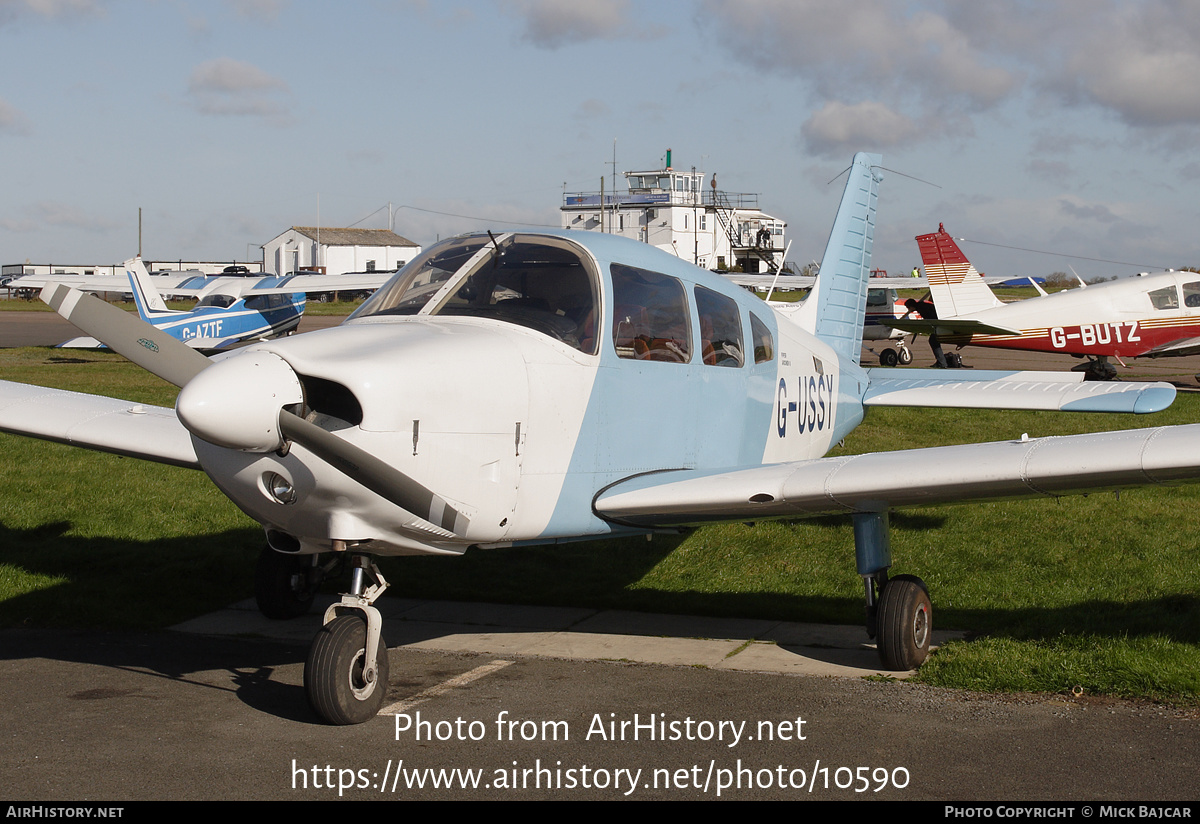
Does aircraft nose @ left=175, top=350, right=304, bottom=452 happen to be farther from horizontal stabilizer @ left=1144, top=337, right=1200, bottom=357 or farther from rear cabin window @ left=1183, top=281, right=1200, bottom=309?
rear cabin window @ left=1183, top=281, right=1200, bottom=309

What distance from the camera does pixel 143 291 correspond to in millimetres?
26219

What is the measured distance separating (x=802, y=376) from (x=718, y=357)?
1.58 meters

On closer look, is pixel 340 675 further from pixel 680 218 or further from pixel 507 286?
pixel 680 218

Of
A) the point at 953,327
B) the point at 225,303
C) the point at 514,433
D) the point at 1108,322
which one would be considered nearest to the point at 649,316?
the point at 514,433

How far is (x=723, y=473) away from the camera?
613cm

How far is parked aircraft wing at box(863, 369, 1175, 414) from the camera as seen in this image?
743cm

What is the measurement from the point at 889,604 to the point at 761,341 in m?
2.15

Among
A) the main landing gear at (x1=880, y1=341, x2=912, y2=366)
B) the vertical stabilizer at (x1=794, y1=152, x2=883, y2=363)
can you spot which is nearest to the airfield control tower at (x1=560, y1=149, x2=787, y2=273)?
the main landing gear at (x1=880, y1=341, x2=912, y2=366)

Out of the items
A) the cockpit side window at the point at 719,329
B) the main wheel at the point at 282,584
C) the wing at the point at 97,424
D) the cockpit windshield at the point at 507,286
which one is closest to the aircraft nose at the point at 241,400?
the cockpit windshield at the point at 507,286

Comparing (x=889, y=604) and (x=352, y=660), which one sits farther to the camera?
(x=889, y=604)

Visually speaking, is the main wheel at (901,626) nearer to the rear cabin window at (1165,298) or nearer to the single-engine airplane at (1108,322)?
the single-engine airplane at (1108,322)

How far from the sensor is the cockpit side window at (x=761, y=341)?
7.45m

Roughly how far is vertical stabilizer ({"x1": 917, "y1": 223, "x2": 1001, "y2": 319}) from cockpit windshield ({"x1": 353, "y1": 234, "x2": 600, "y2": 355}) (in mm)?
22931
